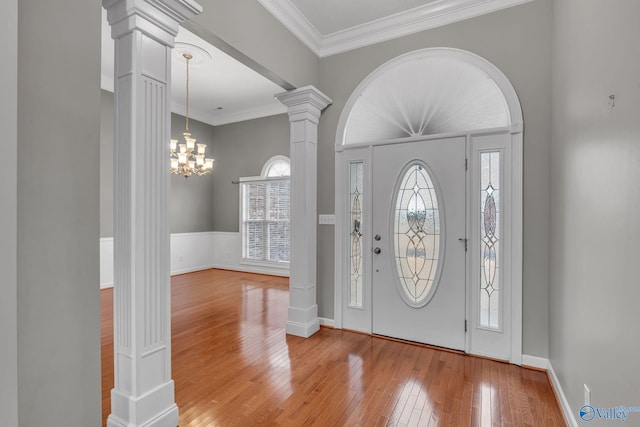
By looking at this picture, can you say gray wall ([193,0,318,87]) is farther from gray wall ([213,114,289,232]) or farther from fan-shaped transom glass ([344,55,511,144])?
gray wall ([213,114,289,232])

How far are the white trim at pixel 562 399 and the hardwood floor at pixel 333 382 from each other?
5 cm

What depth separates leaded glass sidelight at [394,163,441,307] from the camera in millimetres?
2947

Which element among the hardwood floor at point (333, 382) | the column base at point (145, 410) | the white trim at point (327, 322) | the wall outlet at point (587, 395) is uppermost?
the wall outlet at point (587, 395)

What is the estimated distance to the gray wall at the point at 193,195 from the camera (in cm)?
616

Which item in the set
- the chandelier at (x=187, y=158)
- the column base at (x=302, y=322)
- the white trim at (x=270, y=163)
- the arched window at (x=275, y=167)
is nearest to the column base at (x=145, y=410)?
the column base at (x=302, y=322)

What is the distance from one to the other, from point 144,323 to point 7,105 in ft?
4.16

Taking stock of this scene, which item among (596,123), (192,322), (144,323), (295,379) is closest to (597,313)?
(596,123)

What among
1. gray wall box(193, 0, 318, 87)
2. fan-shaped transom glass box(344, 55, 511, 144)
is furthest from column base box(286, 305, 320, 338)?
gray wall box(193, 0, 318, 87)

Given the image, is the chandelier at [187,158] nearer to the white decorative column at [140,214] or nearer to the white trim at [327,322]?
the white decorative column at [140,214]

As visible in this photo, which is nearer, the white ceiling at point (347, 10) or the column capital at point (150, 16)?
the column capital at point (150, 16)

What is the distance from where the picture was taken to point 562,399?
2.00m

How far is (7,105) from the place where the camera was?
864mm

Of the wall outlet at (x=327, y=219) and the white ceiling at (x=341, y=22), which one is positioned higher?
the white ceiling at (x=341, y=22)

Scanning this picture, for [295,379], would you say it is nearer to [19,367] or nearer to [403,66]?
[19,367]
